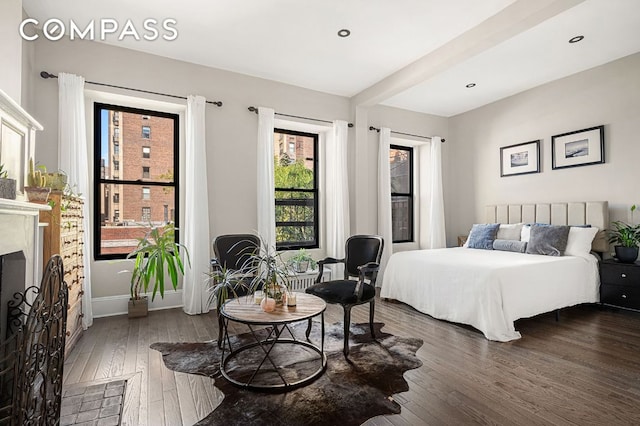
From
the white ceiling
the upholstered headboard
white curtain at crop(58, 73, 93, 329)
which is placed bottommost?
the upholstered headboard

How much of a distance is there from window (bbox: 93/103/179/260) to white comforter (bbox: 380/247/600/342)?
3.06m

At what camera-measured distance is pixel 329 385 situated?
89.5 inches

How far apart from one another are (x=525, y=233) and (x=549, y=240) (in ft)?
1.34

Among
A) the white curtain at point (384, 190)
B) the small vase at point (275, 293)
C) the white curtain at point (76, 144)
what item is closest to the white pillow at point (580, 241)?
the white curtain at point (384, 190)

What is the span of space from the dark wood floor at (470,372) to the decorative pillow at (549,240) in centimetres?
78

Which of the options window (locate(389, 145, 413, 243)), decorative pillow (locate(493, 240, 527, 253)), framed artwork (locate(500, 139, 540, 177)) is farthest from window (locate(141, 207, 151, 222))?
framed artwork (locate(500, 139, 540, 177))

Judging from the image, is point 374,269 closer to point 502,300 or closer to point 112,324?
point 502,300

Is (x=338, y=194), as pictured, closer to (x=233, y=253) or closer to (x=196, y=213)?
(x=233, y=253)

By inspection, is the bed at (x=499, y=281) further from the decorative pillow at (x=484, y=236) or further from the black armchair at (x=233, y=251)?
the black armchair at (x=233, y=251)

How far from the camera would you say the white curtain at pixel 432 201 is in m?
5.88

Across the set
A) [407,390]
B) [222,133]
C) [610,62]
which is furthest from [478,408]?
[610,62]

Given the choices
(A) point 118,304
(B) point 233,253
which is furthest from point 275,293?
(A) point 118,304

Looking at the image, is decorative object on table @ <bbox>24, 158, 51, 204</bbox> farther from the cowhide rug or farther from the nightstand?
the nightstand

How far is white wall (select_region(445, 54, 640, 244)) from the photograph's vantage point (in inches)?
160
